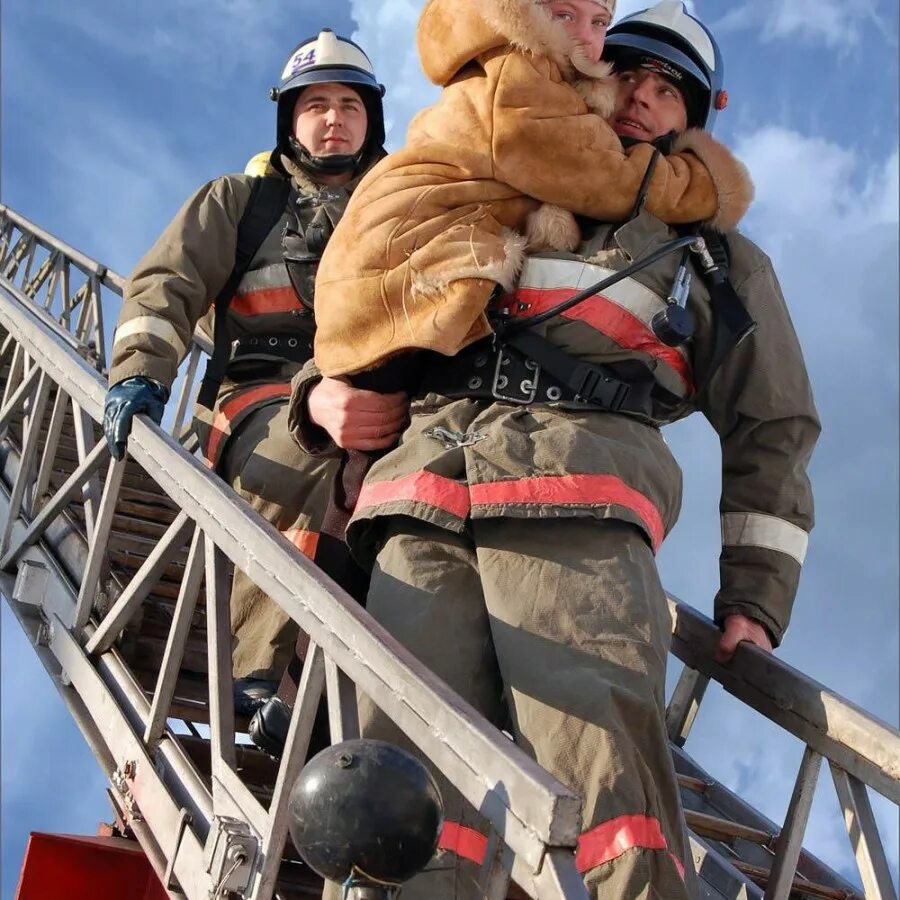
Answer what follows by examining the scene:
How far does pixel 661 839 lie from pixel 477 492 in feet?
2.45

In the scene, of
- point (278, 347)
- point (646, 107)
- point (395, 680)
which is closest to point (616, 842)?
point (395, 680)

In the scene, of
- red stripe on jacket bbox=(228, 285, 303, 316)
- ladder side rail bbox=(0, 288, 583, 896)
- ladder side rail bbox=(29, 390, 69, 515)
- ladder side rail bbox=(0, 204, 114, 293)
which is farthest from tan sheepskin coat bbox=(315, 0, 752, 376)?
ladder side rail bbox=(0, 204, 114, 293)

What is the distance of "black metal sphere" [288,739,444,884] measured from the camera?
1.81m

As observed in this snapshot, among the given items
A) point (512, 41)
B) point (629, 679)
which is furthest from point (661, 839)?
point (512, 41)

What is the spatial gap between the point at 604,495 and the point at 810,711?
70 cm

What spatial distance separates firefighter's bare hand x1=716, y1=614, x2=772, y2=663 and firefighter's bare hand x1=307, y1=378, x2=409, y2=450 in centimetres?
89

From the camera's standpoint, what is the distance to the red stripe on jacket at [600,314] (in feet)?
9.66

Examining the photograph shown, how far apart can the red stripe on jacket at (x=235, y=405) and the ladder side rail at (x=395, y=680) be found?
2.30 ft

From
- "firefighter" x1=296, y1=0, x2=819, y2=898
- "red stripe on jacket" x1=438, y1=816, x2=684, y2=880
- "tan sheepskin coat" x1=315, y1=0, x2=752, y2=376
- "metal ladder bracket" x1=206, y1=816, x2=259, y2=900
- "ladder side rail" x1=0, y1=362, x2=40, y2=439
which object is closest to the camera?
"red stripe on jacket" x1=438, y1=816, x2=684, y2=880

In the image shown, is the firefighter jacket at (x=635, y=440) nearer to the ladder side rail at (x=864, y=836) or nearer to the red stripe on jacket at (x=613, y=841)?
the ladder side rail at (x=864, y=836)

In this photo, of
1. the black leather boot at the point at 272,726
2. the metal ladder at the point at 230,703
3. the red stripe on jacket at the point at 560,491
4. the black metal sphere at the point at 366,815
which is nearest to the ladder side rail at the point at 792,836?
the metal ladder at the point at 230,703

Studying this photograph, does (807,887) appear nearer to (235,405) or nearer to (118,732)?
(118,732)

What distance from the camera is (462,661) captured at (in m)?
2.64

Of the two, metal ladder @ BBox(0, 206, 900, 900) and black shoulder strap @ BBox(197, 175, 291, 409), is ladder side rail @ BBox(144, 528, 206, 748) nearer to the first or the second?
metal ladder @ BBox(0, 206, 900, 900)
